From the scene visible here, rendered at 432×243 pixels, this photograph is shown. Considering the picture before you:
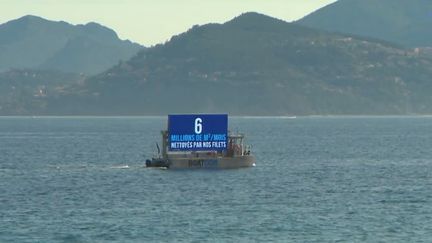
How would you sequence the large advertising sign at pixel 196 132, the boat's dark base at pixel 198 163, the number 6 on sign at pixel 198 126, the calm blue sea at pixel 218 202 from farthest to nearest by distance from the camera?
the boat's dark base at pixel 198 163 → the number 6 on sign at pixel 198 126 → the large advertising sign at pixel 196 132 → the calm blue sea at pixel 218 202

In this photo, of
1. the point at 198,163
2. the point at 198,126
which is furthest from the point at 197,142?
the point at 198,163

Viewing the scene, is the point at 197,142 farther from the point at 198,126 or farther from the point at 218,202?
the point at 218,202

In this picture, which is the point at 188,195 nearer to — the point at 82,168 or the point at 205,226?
the point at 205,226

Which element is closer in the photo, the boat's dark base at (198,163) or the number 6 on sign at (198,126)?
the number 6 on sign at (198,126)

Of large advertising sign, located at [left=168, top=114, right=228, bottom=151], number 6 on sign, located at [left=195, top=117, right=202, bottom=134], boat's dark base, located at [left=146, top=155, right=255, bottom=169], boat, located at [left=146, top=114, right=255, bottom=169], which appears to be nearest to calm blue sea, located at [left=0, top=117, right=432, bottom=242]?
boat's dark base, located at [left=146, top=155, right=255, bottom=169]

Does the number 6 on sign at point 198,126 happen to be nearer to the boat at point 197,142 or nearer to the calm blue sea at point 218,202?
the boat at point 197,142

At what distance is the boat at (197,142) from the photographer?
11688 centimetres

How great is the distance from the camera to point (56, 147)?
18650 cm

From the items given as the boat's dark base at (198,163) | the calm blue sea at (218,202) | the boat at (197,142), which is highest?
the boat at (197,142)

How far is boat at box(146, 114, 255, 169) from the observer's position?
116875 millimetres

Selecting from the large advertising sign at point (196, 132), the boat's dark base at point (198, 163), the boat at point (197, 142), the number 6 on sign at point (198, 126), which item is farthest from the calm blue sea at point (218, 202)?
the number 6 on sign at point (198, 126)

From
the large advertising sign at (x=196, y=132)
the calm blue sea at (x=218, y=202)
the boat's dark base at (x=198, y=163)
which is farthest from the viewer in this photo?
the boat's dark base at (x=198, y=163)

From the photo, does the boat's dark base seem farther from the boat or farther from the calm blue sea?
the calm blue sea

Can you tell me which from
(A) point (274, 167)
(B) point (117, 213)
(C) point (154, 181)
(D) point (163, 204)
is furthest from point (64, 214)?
(A) point (274, 167)
